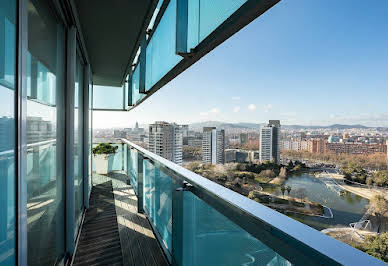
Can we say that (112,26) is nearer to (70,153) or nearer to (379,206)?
(70,153)

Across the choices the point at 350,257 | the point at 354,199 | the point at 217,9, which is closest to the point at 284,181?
the point at 354,199

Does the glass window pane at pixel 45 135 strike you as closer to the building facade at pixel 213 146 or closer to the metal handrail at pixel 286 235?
the metal handrail at pixel 286 235

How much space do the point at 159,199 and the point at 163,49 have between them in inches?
61.9

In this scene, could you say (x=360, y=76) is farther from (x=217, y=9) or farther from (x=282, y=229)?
(x=282, y=229)

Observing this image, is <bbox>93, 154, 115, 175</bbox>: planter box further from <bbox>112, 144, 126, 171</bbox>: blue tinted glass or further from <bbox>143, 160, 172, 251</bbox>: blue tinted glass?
<bbox>143, 160, 172, 251</bbox>: blue tinted glass

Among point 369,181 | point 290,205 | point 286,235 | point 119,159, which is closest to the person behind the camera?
point 286,235

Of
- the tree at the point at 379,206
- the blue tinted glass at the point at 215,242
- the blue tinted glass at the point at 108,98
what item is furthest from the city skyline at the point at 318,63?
the blue tinted glass at the point at 108,98

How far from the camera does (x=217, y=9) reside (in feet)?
3.51

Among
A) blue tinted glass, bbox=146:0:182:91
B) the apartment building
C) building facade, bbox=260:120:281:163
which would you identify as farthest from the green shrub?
building facade, bbox=260:120:281:163

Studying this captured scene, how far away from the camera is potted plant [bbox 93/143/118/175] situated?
18.6 ft

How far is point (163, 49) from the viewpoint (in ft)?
7.37

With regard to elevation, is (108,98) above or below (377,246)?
above

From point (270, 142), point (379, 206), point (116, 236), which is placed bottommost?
point (116, 236)

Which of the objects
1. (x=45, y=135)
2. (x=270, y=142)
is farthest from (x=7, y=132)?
(x=270, y=142)
